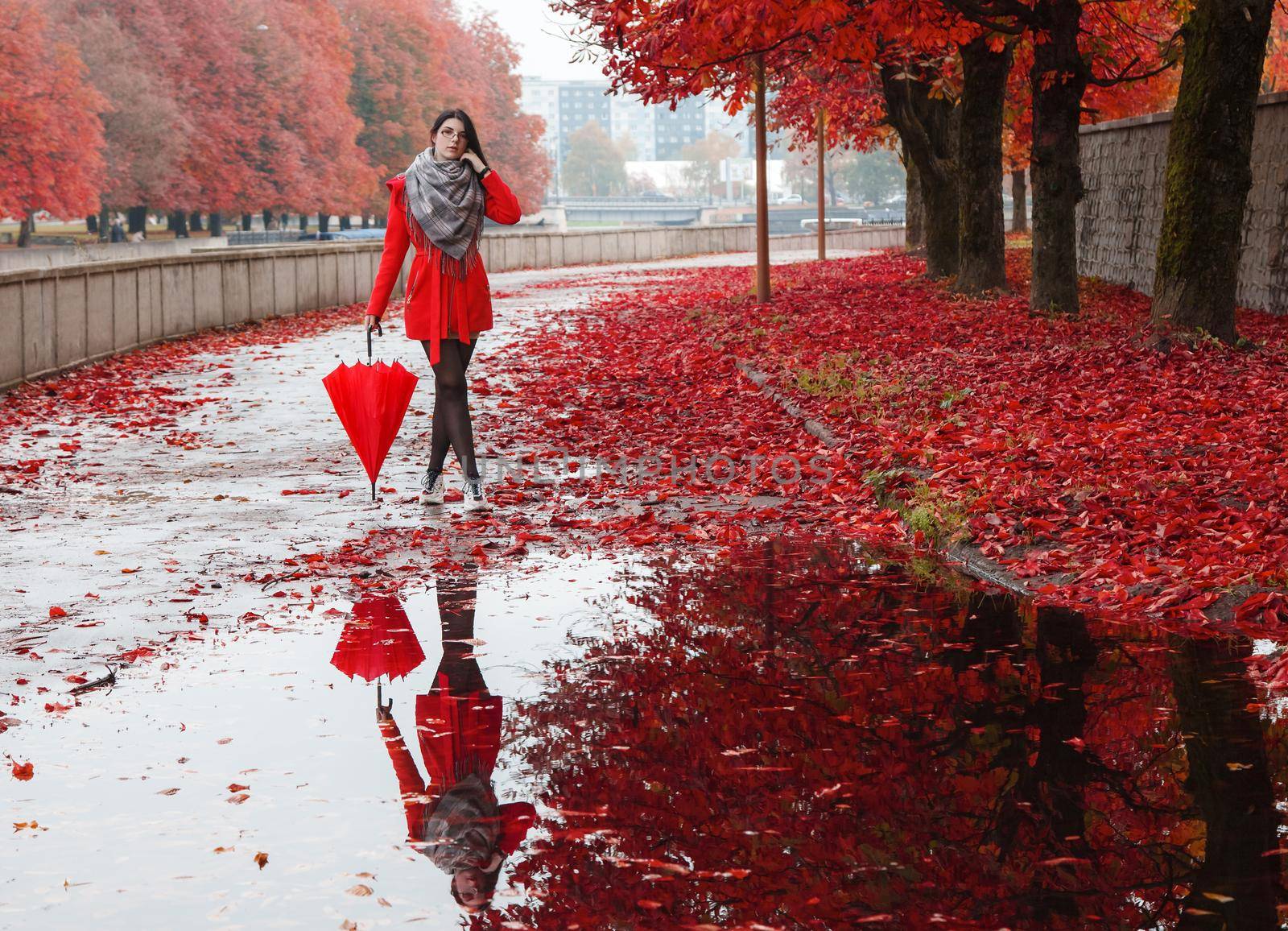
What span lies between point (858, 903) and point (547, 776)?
1.20 meters

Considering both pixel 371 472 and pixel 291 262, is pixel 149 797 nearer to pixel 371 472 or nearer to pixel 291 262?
pixel 371 472

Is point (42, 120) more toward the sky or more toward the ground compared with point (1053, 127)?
more toward the sky

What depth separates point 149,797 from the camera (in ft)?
14.6

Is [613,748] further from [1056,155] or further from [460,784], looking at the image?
[1056,155]

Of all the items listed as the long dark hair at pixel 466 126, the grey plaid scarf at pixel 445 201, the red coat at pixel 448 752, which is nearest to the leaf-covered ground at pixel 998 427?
the grey plaid scarf at pixel 445 201

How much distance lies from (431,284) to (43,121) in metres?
53.9

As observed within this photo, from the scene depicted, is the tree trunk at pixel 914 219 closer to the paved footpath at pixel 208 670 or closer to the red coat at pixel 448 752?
the paved footpath at pixel 208 670

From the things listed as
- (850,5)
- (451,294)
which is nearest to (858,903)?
(451,294)

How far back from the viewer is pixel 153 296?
2144 centimetres

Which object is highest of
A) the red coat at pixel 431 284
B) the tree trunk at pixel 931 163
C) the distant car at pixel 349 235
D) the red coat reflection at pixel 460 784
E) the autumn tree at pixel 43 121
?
the autumn tree at pixel 43 121

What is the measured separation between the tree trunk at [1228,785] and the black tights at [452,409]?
4749mm

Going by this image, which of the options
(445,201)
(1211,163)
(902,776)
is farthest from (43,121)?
(902,776)

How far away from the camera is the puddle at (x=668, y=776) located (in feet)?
12.1

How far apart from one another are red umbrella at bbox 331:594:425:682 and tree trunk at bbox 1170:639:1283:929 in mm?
2663
